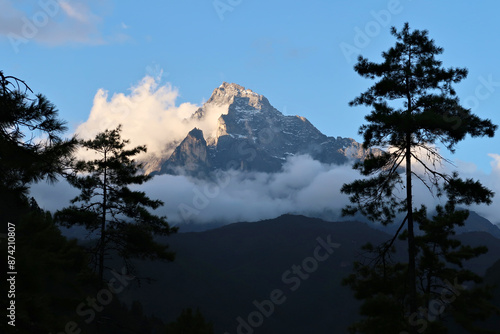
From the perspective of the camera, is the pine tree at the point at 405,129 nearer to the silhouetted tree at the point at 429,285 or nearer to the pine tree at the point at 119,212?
the silhouetted tree at the point at 429,285

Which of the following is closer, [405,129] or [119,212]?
[405,129]

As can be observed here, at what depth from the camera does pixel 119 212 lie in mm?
24016

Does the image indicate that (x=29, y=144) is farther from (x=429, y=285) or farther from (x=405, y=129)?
(x=429, y=285)

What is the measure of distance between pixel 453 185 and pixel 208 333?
33.7 meters

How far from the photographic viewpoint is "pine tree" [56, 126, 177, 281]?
23.7m

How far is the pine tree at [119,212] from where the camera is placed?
77.9 ft

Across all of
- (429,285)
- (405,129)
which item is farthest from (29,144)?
(429,285)

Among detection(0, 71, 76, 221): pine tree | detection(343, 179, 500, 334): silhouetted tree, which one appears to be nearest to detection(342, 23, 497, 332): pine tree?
detection(343, 179, 500, 334): silhouetted tree

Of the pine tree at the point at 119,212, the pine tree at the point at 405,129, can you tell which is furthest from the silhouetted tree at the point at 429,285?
the pine tree at the point at 119,212

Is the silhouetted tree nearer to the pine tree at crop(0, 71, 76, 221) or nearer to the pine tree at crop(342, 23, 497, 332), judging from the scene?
the pine tree at crop(342, 23, 497, 332)

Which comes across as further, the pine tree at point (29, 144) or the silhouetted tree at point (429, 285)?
the silhouetted tree at point (429, 285)

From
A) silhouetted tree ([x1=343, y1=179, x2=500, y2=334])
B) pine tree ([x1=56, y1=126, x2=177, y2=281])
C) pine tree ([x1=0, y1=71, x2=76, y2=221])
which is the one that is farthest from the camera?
pine tree ([x1=56, y1=126, x2=177, y2=281])

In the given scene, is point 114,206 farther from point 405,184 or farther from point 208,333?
point 208,333

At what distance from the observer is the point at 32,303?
9.80m
